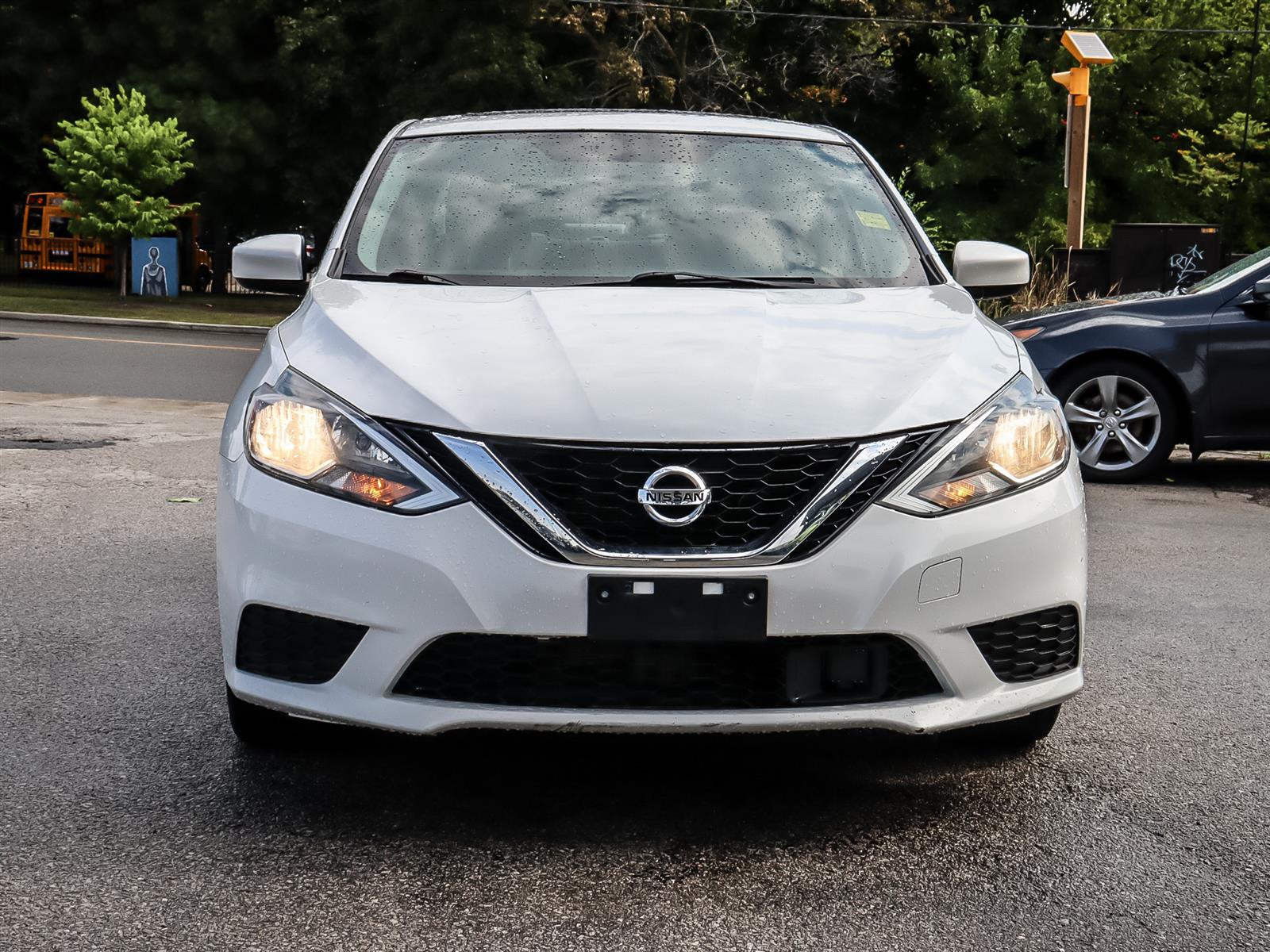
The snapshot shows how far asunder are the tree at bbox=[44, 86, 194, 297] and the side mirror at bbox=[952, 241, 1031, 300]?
30197mm

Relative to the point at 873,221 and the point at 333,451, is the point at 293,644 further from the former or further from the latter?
the point at 873,221

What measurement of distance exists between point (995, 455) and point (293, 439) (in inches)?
58.3

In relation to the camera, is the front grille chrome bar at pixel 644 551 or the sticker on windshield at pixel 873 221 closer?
the front grille chrome bar at pixel 644 551

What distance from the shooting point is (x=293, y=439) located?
338cm

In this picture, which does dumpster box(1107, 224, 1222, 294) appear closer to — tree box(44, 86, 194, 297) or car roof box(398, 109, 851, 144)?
car roof box(398, 109, 851, 144)

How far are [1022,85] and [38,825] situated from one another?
34.3m

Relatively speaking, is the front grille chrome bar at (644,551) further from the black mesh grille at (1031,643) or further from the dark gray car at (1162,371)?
the dark gray car at (1162,371)

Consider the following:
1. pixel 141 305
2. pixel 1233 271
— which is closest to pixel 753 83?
pixel 141 305

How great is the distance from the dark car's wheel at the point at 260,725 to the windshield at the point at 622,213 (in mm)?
1217

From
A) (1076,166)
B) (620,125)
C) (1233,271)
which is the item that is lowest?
(1076,166)

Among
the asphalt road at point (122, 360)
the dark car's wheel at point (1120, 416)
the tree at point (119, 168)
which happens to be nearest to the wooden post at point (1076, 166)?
the dark car's wheel at point (1120, 416)

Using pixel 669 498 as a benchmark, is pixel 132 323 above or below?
below

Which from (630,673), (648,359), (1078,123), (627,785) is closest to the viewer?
(630,673)

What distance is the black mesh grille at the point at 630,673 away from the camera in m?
3.15
